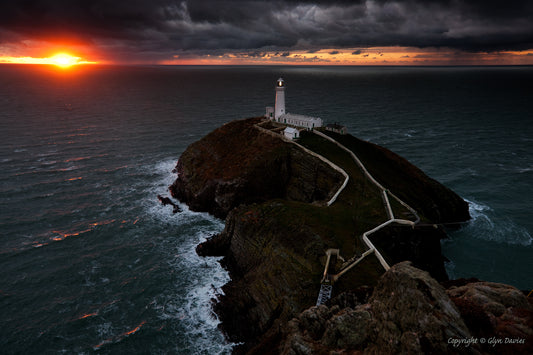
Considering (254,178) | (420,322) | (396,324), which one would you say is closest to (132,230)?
(254,178)

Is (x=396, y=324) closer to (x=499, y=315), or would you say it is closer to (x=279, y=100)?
(x=499, y=315)

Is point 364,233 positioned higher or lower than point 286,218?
lower

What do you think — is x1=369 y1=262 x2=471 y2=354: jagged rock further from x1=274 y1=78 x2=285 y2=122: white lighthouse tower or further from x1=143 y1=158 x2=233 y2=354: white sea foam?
x1=274 y1=78 x2=285 y2=122: white lighthouse tower

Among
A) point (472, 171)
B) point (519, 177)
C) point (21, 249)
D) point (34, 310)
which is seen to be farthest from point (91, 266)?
point (519, 177)

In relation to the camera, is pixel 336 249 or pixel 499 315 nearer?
pixel 499 315

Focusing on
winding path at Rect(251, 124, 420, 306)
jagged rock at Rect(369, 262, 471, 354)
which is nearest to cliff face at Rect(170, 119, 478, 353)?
winding path at Rect(251, 124, 420, 306)

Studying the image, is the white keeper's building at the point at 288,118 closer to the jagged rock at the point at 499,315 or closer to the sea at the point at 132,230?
the sea at the point at 132,230
